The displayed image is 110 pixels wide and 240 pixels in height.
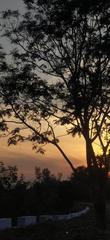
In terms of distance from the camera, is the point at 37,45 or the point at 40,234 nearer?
the point at 40,234

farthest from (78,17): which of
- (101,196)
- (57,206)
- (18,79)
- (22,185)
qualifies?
(57,206)

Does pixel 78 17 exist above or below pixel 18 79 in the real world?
above

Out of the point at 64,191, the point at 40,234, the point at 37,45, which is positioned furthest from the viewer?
the point at 64,191

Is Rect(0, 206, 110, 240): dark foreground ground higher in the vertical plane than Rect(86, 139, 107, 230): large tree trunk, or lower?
lower

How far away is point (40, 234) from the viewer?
24969 millimetres

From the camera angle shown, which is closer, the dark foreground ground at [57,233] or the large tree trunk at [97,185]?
the dark foreground ground at [57,233]

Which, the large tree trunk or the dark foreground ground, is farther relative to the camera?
the large tree trunk

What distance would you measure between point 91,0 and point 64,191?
79.2 feet

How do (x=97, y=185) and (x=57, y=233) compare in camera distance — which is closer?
(x=57, y=233)

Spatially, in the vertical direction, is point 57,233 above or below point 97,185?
below

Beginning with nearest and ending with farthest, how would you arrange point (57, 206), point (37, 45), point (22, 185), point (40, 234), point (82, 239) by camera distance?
point (82, 239), point (40, 234), point (37, 45), point (22, 185), point (57, 206)

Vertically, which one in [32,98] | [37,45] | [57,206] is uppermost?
[37,45]

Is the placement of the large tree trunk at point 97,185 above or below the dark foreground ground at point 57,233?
above

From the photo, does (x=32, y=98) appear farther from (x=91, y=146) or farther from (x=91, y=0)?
(x=91, y=0)
